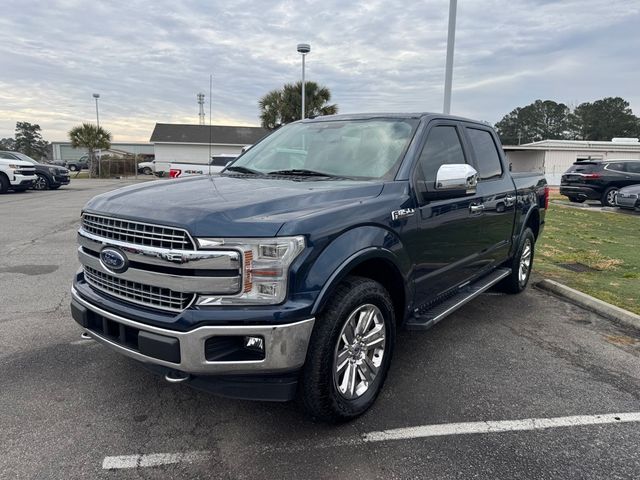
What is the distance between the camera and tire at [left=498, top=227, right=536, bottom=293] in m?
5.68

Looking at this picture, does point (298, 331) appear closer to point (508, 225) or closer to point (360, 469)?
point (360, 469)

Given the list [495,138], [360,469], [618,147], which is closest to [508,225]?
[495,138]

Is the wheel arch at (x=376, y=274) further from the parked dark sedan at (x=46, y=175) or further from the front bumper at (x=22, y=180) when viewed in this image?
the parked dark sedan at (x=46, y=175)

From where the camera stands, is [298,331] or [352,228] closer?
[298,331]

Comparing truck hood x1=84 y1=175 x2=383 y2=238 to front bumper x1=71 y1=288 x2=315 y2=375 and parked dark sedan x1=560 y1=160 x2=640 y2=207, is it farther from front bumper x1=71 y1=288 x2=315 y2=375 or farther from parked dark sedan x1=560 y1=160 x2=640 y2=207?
parked dark sedan x1=560 y1=160 x2=640 y2=207

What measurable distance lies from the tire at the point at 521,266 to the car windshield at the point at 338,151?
2.62 m

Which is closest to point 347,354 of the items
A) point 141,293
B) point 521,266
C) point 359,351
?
point 359,351

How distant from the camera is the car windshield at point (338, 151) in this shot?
11.9 feet

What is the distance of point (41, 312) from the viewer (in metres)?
4.87

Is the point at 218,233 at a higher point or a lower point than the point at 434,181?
lower

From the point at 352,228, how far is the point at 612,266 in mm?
6230

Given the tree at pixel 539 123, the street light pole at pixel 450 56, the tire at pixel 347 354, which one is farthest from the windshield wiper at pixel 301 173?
the tree at pixel 539 123

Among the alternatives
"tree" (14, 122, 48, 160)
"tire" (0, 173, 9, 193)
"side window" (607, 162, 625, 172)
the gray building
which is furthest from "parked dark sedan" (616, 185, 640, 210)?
"tree" (14, 122, 48, 160)

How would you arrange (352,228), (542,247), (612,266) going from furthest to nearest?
(542,247) < (612,266) < (352,228)
